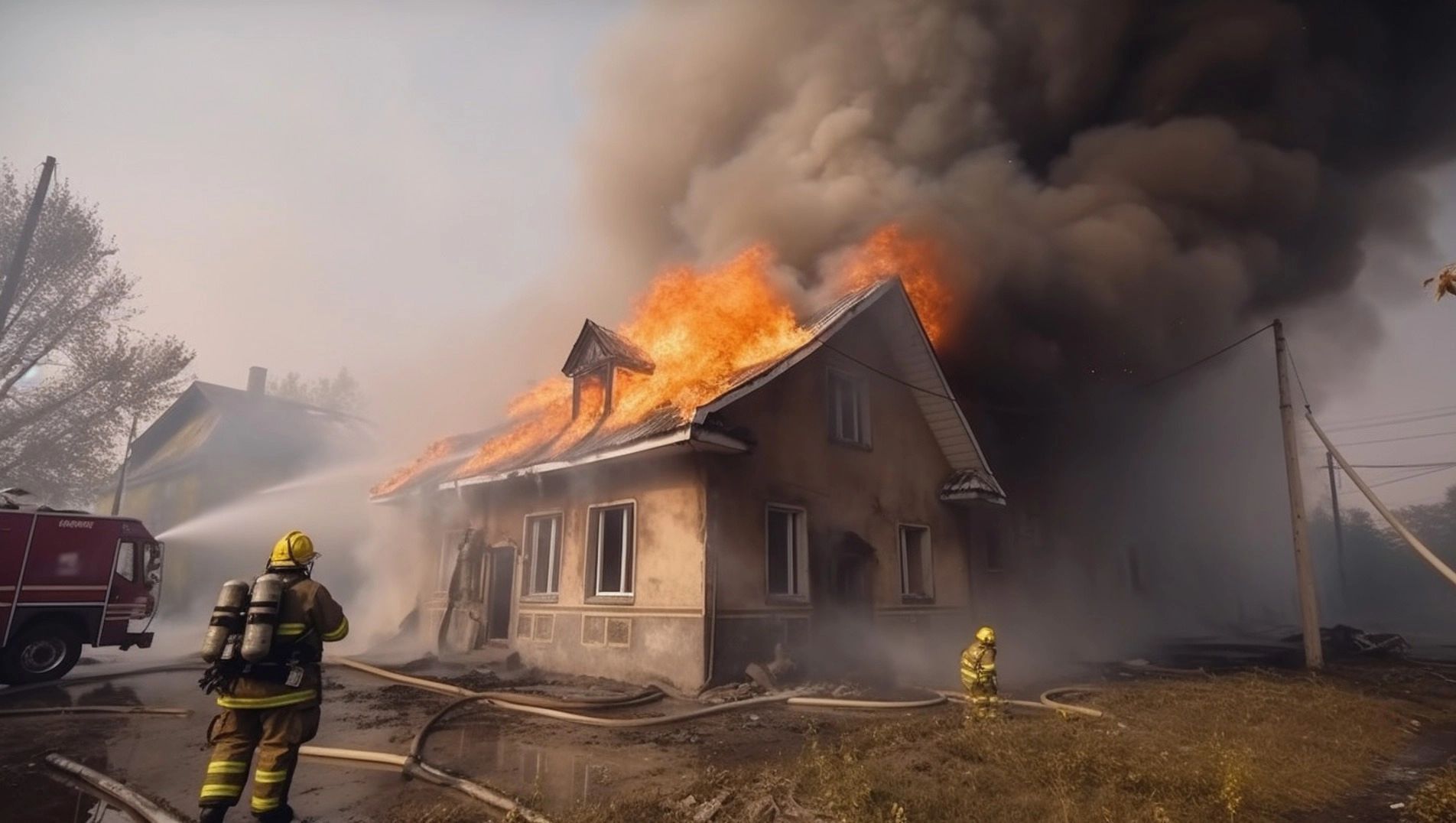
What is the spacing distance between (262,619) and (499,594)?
34.2 ft

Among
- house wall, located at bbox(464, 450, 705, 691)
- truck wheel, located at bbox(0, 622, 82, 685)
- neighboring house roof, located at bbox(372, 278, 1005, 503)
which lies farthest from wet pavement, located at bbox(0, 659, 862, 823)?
neighboring house roof, located at bbox(372, 278, 1005, 503)

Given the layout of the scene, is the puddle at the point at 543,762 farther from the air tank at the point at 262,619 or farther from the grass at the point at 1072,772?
the air tank at the point at 262,619

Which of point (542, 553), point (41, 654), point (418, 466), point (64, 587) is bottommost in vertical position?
point (41, 654)

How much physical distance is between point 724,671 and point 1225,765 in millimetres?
6005

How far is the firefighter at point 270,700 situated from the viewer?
455 centimetres

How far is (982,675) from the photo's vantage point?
7812mm

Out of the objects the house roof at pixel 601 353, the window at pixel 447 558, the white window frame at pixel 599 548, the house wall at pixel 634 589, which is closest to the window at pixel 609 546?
the white window frame at pixel 599 548

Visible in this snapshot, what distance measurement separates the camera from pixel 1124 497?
24.2 metres

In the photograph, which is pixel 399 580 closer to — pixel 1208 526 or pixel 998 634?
pixel 998 634

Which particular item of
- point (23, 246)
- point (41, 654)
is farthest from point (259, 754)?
point (23, 246)

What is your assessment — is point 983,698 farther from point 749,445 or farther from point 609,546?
point 609,546

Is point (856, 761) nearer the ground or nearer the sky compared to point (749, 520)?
nearer the ground

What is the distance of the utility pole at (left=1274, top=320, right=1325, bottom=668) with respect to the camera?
12500 mm

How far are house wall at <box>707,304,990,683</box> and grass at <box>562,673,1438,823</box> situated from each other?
3.09 metres
